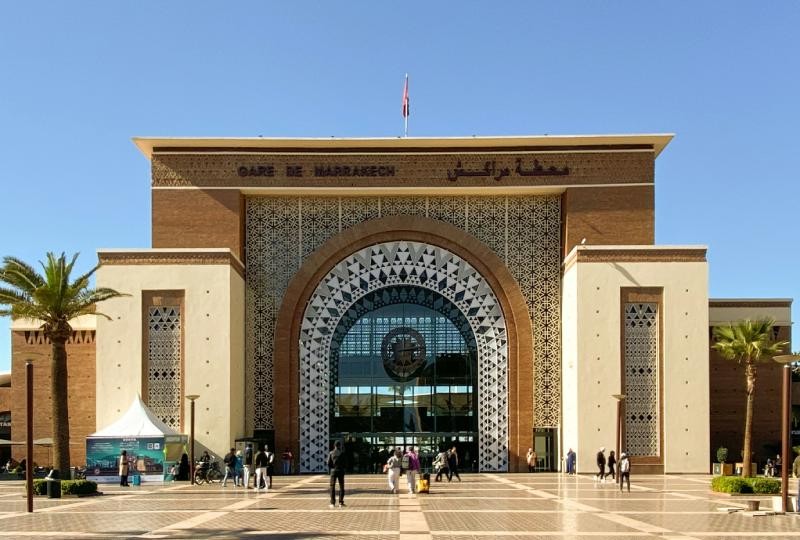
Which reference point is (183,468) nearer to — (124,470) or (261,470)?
(124,470)

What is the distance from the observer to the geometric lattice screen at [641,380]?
118 feet

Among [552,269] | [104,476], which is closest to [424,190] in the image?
[552,269]

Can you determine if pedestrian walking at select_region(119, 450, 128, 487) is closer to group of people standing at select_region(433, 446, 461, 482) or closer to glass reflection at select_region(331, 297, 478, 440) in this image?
group of people standing at select_region(433, 446, 461, 482)

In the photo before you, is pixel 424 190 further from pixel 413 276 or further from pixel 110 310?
pixel 110 310

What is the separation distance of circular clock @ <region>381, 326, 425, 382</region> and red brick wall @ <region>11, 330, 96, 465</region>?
10567mm

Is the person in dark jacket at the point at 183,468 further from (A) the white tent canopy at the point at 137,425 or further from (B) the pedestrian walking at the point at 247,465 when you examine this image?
(B) the pedestrian walking at the point at 247,465

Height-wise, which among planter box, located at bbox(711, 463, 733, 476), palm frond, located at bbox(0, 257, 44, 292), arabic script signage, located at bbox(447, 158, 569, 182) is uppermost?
arabic script signage, located at bbox(447, 158, 569, 182)

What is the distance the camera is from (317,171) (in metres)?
38.5

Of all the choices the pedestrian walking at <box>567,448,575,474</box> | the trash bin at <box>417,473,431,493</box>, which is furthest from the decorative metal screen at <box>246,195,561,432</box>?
the trash bin at <box>417,473,431,493</box>

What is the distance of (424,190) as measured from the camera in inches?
1517

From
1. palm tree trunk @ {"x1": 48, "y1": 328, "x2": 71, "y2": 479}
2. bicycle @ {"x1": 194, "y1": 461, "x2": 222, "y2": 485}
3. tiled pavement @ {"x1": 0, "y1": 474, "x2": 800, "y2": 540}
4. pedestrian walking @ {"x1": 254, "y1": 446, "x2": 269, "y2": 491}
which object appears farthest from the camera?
bicycle @ {"x1": 194, "y1": 461, "x2": 222, "y2": 485}

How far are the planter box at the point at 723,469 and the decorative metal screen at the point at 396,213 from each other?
641 centimetres

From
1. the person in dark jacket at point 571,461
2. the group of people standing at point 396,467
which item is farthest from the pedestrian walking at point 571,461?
the group of people standing at point 396,467

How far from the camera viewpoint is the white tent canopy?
32469mm
